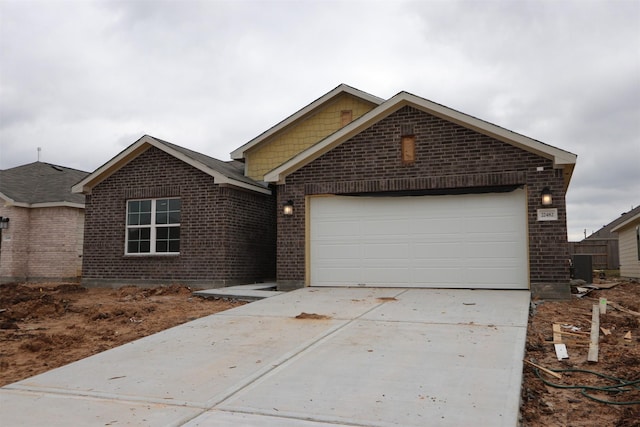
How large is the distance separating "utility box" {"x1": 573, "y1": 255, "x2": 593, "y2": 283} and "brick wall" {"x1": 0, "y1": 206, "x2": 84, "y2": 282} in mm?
17379

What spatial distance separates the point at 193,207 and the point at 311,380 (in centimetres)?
982

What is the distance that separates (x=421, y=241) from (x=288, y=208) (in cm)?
347

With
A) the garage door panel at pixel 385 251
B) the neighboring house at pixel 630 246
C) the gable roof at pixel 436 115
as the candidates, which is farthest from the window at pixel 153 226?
the neighboring house at pixel 630 246

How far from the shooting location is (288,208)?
1289 centimetres

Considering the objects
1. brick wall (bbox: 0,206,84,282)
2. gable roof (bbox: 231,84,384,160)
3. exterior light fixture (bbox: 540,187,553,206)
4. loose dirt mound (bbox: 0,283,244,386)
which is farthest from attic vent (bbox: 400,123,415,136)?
brick wall (bbox: 0,206,84,282)

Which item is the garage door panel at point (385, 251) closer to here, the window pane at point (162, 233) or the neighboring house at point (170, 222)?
the neighboring house at point (170, 222)

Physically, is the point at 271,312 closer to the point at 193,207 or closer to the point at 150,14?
the point at 193,207

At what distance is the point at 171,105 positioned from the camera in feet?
71.8

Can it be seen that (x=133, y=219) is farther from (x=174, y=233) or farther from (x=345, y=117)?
(x=345, y=117)

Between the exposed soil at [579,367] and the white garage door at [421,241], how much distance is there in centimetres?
165

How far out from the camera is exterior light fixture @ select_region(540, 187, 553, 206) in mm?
10852

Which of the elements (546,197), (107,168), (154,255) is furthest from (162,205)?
(546,197)

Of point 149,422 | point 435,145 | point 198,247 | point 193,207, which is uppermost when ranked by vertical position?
point 435,145

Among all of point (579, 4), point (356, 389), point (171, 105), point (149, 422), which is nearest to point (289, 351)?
point (356, 389)
